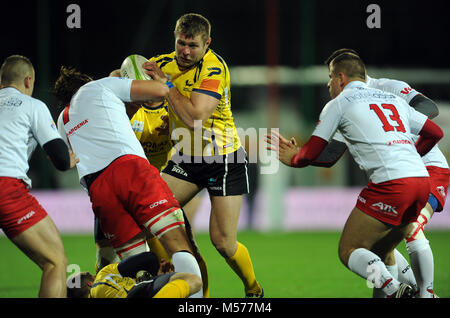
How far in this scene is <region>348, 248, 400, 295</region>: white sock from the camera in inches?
184

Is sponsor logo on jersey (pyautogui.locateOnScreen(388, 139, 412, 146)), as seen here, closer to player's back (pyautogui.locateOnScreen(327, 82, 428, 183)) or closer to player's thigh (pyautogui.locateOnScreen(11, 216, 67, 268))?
player's back (pyautogui.locateOnScreen(327, 82, 428, 183))

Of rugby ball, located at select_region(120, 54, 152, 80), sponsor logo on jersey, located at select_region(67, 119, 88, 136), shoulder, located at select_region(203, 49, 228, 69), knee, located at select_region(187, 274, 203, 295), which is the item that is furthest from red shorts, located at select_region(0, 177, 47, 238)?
shoulder, located at select_region(203, 49, 228, 69)

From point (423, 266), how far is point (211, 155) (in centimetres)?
211

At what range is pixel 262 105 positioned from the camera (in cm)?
2291

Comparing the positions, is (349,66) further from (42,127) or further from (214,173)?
(42,127)

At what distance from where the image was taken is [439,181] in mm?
5996

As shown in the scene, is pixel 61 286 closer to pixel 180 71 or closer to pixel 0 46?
pixel 180 71

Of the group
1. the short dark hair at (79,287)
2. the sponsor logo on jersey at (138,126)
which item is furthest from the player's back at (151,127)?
the short dark hair at (79,287)

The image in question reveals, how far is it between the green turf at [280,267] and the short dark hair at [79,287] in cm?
172

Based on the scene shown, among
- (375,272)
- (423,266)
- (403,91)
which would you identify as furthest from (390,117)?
(423,266)

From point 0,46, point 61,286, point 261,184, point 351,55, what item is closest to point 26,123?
point 61,286

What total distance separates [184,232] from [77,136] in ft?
3.57

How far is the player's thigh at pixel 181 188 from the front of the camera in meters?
5.88

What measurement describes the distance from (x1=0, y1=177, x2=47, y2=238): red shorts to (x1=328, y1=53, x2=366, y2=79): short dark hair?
8.48ft
